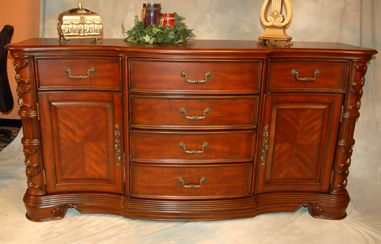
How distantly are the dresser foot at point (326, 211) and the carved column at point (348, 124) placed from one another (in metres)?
0.11

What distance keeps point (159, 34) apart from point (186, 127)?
1.74ft

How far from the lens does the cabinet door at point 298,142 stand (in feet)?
6.27

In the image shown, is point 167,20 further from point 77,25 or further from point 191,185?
point 191,185

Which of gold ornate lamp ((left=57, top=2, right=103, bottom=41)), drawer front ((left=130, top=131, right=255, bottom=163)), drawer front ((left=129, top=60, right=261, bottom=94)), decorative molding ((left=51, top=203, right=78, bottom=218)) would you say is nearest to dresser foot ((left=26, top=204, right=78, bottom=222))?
decorative molding ((left=51, top=203, right=78, bottom=218))

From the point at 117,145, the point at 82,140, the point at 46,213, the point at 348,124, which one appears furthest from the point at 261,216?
the point at 46,213

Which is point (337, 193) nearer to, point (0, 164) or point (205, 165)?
point (205, 165)

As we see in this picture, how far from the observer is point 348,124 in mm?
1955

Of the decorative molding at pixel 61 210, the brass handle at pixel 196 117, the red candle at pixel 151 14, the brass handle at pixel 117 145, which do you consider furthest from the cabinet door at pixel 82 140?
the red candle at pixel 151 14

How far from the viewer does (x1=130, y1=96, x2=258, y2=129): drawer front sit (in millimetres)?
1816

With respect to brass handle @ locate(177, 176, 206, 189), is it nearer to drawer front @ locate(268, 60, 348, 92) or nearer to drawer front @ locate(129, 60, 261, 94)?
drawer front @ locate(129, 60, 261, 94)

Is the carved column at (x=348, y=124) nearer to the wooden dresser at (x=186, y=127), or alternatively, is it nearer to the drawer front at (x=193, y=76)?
the wooden dresser at (x=186, y=127)

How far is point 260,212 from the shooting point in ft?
6.84

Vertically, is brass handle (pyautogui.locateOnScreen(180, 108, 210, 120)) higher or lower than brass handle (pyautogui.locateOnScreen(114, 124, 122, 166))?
higher

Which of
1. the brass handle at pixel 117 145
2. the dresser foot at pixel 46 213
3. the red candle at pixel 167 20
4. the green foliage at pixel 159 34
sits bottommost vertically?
the dresser foot at pixel 46 213
